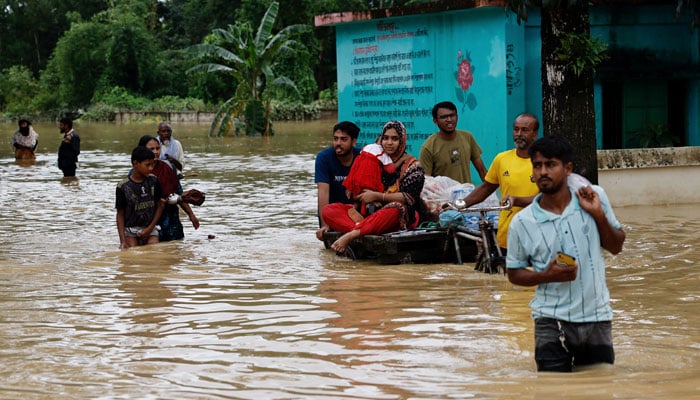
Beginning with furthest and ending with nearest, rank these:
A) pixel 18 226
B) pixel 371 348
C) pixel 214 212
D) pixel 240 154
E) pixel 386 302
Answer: pixel 240 154
pixel 214 212
pixel 18 226
pixel 386 302
pixel 371 348

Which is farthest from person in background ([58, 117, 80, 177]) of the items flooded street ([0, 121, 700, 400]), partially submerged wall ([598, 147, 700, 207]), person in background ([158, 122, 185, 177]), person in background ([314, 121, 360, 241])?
person in background ([314, 121, 360, 241])

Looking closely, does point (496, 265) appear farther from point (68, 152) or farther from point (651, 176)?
point (68, 152)

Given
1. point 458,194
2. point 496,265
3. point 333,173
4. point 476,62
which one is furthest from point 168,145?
point 496,265

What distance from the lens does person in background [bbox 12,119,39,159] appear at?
27.9 m

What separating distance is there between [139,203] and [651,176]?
7482mm

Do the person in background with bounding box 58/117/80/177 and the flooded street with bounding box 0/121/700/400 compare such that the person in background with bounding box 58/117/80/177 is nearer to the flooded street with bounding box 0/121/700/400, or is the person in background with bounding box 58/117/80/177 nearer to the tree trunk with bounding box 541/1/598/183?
the flooded street with bounding box 0/121/700/400

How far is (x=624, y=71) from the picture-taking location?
52.6 ft

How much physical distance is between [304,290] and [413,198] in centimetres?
174

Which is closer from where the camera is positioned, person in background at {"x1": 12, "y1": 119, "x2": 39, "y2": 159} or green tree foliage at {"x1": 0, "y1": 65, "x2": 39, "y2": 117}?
person in background at {"x1": 12, "y1": 119, "x2": 39, "y2": 159}

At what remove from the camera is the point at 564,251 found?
517 centimetres

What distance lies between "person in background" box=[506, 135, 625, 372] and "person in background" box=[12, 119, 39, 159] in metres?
24.5

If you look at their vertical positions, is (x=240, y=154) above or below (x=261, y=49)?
below

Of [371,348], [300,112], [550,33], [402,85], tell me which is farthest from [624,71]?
[300,112]

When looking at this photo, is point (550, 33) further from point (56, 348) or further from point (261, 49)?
point (261, 49)
